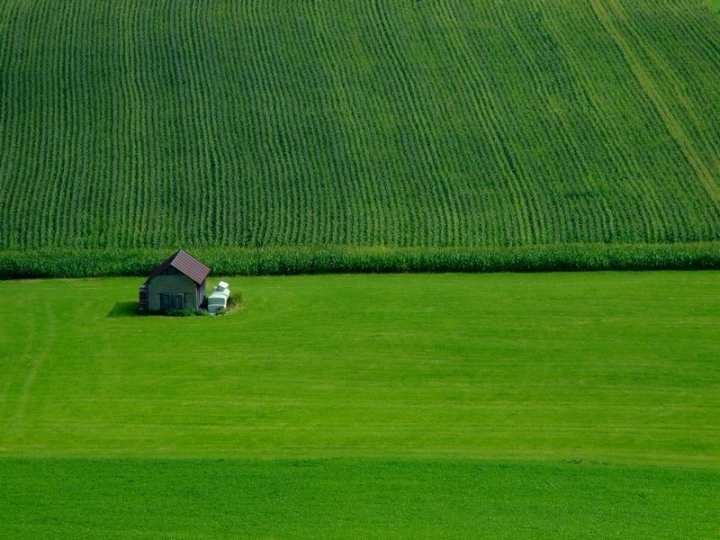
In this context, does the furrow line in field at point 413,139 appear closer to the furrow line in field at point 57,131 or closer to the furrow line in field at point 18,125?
the furrow line in field at point 57,131

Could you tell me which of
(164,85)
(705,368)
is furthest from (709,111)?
(164,85)

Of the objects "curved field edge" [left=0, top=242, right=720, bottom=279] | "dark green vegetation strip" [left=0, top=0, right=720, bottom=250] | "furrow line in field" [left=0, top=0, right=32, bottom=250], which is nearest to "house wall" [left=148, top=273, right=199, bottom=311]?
"curved field edge" [left=0, top=242, right=720, bottom=279]

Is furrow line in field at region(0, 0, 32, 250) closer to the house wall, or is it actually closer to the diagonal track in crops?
the house wall

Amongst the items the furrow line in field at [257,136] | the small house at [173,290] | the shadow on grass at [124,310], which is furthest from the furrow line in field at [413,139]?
the shadow on grass at [124,310]

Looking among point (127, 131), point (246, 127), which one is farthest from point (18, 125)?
point (246, 127)

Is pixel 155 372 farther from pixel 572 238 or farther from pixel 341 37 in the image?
pixel 341 37
